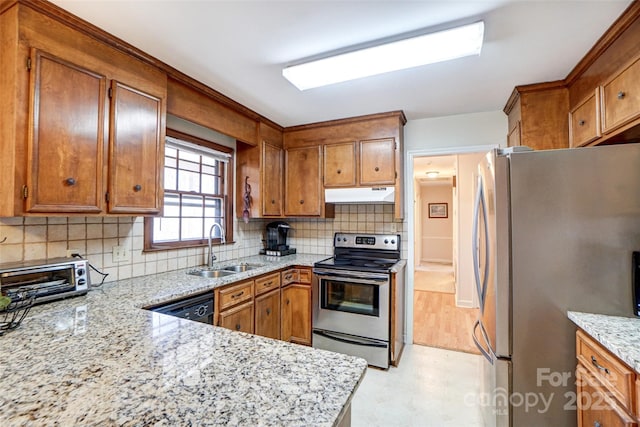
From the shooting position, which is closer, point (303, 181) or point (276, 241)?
point (303, 181)

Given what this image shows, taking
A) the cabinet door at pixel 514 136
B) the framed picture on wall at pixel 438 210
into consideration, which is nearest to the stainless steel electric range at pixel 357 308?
the cabinet door at pixel 514 136

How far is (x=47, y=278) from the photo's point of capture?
5.07 ft

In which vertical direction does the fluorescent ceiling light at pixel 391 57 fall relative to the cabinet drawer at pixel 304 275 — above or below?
above

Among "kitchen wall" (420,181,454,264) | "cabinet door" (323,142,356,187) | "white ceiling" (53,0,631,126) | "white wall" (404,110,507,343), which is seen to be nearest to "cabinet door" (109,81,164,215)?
"white ceiling" (53,0,631,126)

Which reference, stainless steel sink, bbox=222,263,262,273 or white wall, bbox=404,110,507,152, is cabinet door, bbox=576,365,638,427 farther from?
stainless steel sink, bbox=222,263,262,273

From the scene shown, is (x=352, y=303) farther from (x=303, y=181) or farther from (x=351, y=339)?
(x=303, y=181)

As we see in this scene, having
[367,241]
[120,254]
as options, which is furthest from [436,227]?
[120,254]

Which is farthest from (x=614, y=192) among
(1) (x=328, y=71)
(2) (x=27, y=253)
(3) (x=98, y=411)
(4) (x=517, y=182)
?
(2) (x=27, y=253)

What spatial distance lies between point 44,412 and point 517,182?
6.80 ft

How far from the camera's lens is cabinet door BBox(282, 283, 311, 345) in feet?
9.51

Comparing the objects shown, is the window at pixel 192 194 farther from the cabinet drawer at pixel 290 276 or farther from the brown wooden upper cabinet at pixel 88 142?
the cabinet drawer at pixel 290 276

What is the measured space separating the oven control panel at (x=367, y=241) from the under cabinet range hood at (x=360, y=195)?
1.56 feet

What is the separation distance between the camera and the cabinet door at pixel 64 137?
1.40 m

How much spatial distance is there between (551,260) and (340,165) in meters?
2.07
